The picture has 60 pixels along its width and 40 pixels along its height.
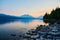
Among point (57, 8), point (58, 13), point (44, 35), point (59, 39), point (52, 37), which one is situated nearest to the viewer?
point (59, 39)

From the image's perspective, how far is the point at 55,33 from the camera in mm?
33969

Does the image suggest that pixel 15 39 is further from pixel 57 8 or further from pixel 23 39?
pixel 57 8

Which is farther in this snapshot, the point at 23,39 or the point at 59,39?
the point at 23,39

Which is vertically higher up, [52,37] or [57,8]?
[57,8]

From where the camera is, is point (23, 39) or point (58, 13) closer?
point (23, 39)

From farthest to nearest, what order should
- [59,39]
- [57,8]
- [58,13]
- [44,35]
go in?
1. [57,8]
2. [58,13]
3. [44,35]
4. [59,39]

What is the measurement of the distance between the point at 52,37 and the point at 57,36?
4.78 feet

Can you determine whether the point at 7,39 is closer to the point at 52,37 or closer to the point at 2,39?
the point at 2,39

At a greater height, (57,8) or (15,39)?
(57,8)

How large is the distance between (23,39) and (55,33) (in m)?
6.65

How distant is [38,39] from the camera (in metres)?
32.6

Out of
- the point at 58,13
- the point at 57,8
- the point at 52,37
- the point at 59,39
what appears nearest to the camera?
the point at 59,39

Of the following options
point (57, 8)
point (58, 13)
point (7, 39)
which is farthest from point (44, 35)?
point (57, 8)

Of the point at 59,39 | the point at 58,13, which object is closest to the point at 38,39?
the point at 59,39
